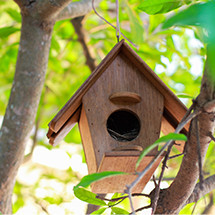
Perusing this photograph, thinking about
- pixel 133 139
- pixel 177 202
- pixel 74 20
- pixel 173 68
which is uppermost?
pixel 173 68

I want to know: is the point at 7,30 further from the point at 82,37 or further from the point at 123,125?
the point at 123,125

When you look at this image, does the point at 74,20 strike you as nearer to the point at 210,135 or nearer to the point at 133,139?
the point at 133,139

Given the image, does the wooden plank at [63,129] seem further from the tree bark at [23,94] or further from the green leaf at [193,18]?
the green leaf at [193,18]

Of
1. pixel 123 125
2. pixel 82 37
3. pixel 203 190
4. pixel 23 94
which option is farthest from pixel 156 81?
pixel 82 37

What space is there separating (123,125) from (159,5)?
38 cm

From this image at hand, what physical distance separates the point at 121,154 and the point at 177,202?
5.7 inches

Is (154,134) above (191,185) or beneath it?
above

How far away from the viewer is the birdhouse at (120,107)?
78 cm

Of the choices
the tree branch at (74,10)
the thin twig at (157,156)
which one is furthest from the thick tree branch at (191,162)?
the tree branch at (74,10)

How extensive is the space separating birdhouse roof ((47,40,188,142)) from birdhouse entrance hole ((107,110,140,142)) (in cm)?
9

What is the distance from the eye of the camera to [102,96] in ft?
2.68

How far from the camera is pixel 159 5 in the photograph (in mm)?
651

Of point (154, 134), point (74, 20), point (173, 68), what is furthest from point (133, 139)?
point (173, 68)

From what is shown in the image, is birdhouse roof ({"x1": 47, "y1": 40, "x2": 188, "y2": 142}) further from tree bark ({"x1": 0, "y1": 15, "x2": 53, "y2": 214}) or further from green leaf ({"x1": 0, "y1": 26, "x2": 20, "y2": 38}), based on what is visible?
green leaf ({"x1": 0, "y1": 26, "x2": 20, "y2": 38})
